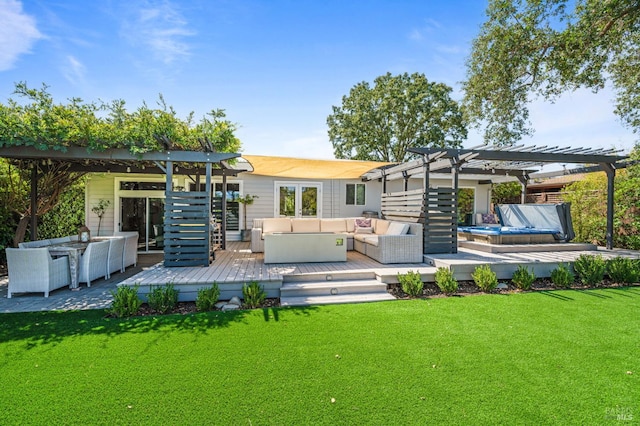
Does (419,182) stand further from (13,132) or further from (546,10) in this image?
(13,132)

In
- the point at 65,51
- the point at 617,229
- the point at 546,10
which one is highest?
the point at 546,10

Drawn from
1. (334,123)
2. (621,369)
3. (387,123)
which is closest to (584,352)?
(621,369)

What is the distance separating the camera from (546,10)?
287 inches

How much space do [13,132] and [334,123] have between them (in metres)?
22.0

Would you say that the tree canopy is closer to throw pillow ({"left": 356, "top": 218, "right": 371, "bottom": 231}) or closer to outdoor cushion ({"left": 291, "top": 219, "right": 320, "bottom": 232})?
outdoor cushion ({"left": 291, "top": 219, "right": 320, "bottom": 232})

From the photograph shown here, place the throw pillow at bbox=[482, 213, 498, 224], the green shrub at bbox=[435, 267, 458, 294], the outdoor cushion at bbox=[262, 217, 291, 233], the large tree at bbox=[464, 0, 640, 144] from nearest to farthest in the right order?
the green shrub at bbox=[435, 267, 458, 294] < the large tree at bbox=[464, 0, 640, 144] < the outdoor cushion at bbox=[262, 217, 291, 233] < the throw pillow at bbox=[482, 213, 498, 224]

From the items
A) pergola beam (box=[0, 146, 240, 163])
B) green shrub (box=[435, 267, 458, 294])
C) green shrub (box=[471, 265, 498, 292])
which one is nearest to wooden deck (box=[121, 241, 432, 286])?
green shrub (box=[435, 267, 458, 294])

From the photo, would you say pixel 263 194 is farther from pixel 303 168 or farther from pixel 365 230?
pixel 365 230

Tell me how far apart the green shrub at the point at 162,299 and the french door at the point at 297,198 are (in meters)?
7.05

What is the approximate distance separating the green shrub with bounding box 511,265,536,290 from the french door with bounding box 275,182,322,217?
23.5ft

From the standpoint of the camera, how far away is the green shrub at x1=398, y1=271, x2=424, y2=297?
553 centimetres

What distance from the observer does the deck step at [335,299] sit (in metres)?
5.05

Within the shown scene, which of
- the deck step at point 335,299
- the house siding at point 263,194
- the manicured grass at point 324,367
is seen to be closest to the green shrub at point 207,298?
the manicured grass at point 324,367

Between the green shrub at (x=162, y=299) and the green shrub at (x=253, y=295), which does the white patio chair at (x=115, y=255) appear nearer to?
the green shrub at (x=162, y=299)
